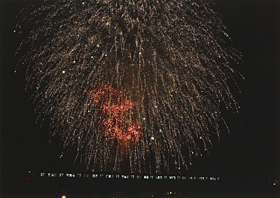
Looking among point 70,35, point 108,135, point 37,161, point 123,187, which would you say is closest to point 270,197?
A: point 123,187

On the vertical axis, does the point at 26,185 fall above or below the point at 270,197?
above

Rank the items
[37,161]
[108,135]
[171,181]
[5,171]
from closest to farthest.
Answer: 1. [108,135]
2. [5,171]
3. [37,161]
4. [171,181]

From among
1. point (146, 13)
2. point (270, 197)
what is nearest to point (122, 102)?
point (146, 13)

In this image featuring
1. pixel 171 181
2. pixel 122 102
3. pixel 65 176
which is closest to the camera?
pixel 122 102

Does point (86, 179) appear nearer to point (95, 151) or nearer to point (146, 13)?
point (95, 151)

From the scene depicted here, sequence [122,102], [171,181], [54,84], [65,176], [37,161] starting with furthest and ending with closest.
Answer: [171,181], [65,176], [37,161], [122,102], [54,84]

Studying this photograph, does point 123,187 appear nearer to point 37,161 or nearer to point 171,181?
point 171,181

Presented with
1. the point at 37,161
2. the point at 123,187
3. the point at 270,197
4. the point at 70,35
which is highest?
the point at 70,35

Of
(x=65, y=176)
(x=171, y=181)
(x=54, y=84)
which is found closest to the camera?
(x=54, y=84)

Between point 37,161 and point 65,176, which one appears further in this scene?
point 65,176
